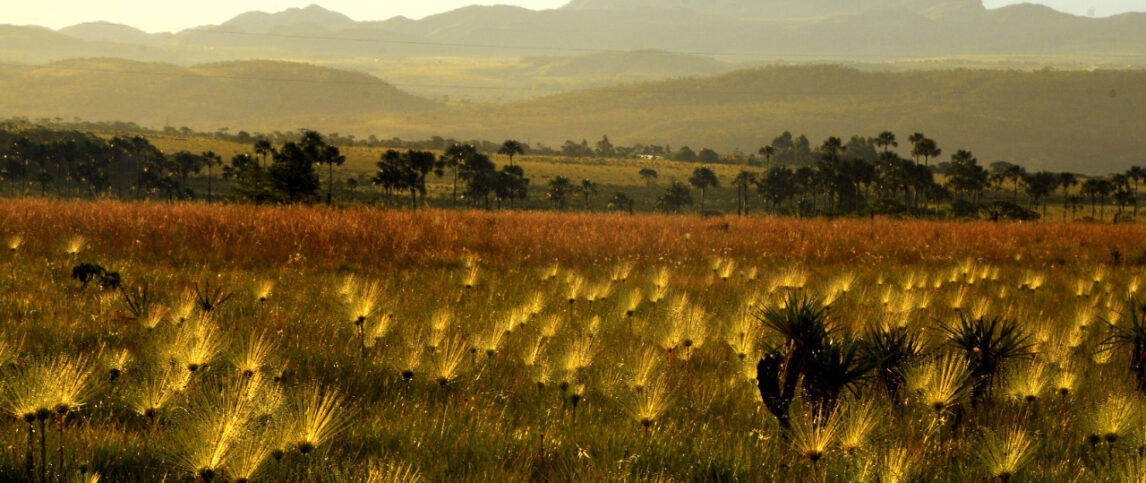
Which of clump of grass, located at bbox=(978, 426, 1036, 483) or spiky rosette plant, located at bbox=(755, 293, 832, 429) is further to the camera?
spiky rosette plant, located at bbox=(755, 293, 832, 429)

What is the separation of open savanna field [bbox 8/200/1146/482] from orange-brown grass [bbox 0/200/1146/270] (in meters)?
1.05

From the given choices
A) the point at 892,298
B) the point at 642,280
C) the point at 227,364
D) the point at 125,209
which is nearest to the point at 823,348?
the point at 227,364

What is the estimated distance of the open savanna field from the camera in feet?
11.5

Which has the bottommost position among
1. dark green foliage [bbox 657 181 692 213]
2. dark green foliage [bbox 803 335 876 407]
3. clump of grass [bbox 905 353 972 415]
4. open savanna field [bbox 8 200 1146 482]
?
dark green foliage [bbox 657 181 692 213]

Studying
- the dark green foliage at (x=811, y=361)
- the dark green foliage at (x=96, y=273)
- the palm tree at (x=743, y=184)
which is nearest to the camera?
the dark green foliage at (x=811, y=361)

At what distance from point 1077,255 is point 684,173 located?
183514mm

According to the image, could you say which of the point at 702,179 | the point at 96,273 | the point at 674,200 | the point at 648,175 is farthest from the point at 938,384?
the point at 648,175

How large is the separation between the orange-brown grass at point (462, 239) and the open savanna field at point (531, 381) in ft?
3.46

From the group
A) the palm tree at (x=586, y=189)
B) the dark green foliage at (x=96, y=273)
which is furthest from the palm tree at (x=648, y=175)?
the dark green foliage at (x=96, y=273)

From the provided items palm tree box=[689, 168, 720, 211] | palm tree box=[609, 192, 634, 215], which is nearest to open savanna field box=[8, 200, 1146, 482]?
palm tree box=[609, 192, 634, 215]

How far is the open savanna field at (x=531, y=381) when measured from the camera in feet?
11.5

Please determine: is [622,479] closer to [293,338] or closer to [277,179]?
[293,338]

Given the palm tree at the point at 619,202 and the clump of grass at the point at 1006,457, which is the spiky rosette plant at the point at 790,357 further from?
the palm tree at the point at 619,202

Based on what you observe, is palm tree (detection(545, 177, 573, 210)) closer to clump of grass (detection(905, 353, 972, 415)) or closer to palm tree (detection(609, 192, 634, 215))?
palm tree (detection(609, 192, 634, 215))
